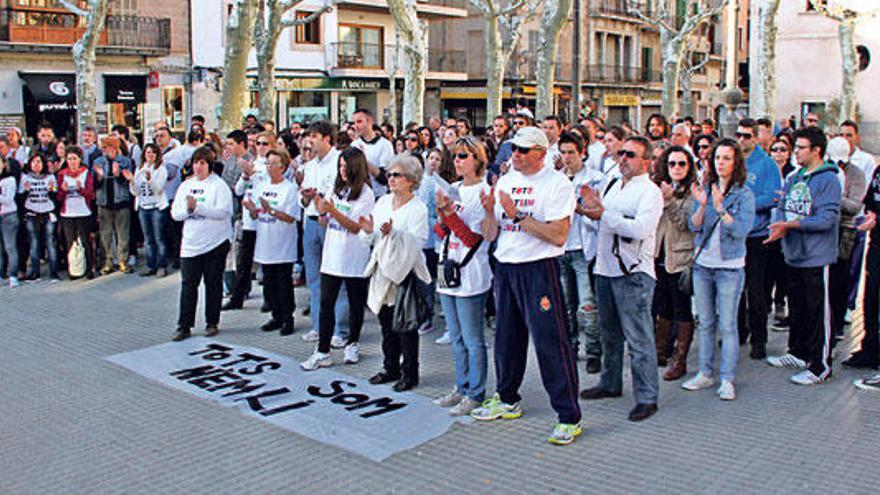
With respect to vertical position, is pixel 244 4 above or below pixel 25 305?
above

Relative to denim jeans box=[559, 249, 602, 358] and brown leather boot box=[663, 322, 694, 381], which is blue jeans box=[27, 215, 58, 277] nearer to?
denim jeans box=[559, 249, 602, 358]

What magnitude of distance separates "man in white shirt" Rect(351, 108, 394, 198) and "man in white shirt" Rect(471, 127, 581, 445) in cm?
413

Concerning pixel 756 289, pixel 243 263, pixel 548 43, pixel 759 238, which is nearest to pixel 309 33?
pixel 548 43

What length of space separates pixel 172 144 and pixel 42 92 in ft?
57.2

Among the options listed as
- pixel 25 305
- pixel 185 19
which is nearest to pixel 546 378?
pixel 25 305

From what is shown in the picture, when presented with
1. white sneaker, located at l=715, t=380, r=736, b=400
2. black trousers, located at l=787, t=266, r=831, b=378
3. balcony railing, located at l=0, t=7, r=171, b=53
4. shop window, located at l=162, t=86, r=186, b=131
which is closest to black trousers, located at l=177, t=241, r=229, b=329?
white sneaker, located at l=715, t=380, r=736, b=400

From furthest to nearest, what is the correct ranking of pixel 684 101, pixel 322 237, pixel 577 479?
pixel 684 101, pixel 322 237, pixel 577 479

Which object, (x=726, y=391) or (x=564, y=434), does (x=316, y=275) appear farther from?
(x=726, y=391)

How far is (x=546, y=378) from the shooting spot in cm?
610

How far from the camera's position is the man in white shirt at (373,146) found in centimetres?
1030

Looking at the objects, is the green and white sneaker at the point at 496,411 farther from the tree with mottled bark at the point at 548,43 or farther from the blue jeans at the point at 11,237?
the tree with mottled bark at the point at 548,43

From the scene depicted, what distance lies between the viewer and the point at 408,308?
699cm

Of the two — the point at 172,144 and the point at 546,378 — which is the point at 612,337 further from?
the point at 172,144

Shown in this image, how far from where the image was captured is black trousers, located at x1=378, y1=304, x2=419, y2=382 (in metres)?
7.19
